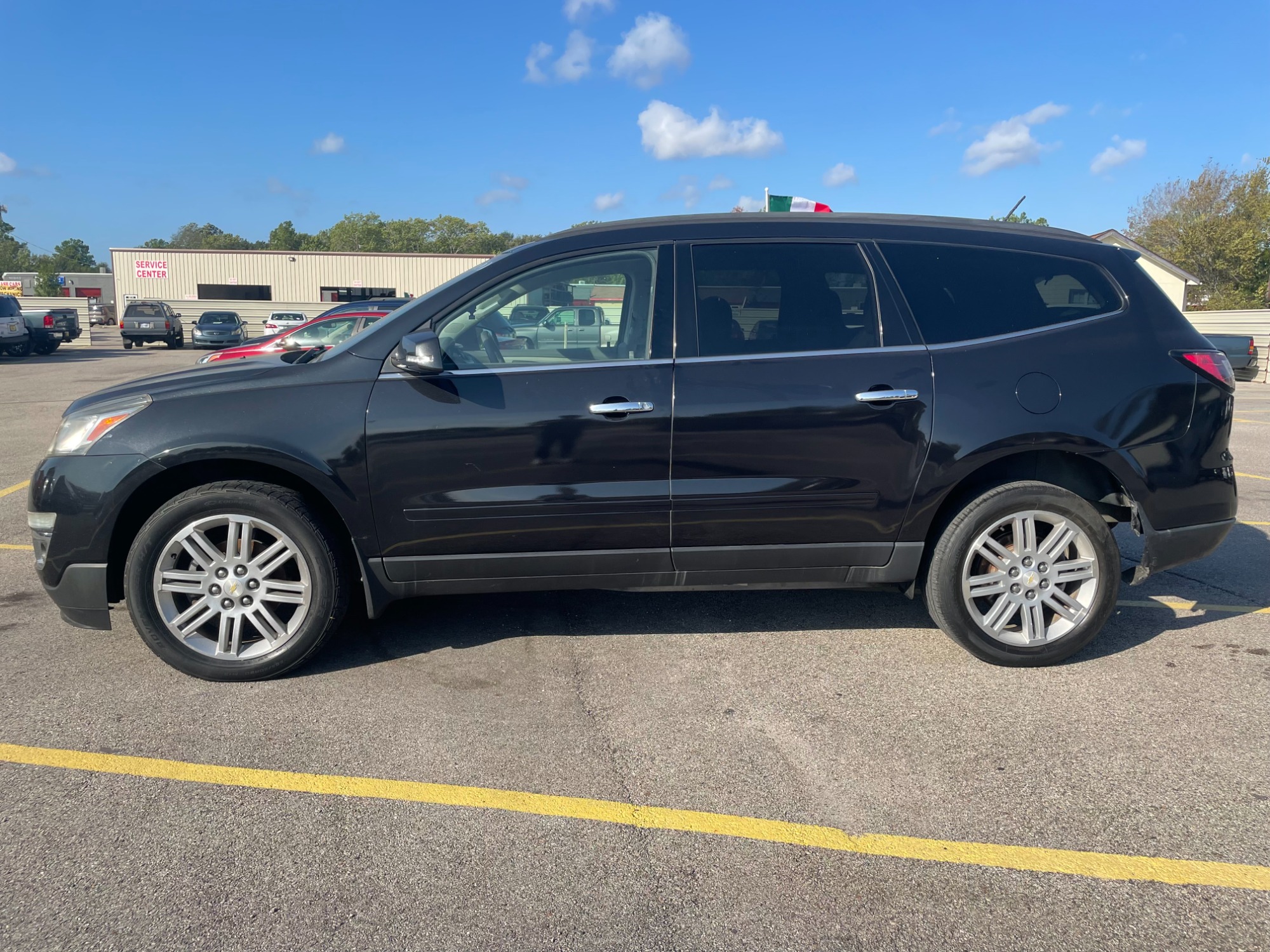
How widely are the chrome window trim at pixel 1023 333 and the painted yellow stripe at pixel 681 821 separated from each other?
207cm

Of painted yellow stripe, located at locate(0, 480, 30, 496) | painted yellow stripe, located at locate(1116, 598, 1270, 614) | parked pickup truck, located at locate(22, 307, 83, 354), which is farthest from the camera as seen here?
parked pickup truck, located at locate(22, 307, 83, 354)

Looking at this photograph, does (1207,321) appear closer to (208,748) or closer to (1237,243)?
(1237,243)

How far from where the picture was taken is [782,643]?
14.3 ft

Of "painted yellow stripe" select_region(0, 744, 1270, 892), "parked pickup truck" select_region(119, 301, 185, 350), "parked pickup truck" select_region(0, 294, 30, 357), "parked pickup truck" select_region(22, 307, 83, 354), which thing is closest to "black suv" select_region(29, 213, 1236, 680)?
"painted yellow stripe" select_region(0, 744, 1270, 892)

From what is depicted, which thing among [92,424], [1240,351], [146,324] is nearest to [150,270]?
[146,324]

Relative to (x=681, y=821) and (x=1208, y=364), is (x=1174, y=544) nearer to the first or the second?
(x=1208, y=364)

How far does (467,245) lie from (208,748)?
139m

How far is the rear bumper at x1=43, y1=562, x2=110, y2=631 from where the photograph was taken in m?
3.86

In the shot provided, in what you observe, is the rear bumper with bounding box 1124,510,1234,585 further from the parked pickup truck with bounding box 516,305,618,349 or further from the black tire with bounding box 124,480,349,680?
the black tire with bounding box 124,480,349,680

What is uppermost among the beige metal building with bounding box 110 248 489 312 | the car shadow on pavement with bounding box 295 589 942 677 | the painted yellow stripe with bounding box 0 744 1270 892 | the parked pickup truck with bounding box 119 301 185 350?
the beige metal building with bounding box 110 248 489 312

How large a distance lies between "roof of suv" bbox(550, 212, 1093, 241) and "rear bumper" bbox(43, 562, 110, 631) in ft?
7.83

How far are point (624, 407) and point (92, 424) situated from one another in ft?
7.17

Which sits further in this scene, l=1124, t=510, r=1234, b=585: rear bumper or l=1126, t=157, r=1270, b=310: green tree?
l=1126, t=157, r=1270, b=310: green tree

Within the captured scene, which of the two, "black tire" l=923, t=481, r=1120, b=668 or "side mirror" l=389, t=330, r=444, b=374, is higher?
"side mirror" l=389, t=330, r=444, b=374
